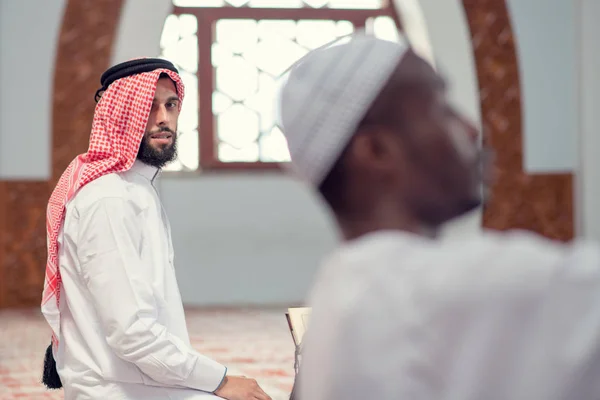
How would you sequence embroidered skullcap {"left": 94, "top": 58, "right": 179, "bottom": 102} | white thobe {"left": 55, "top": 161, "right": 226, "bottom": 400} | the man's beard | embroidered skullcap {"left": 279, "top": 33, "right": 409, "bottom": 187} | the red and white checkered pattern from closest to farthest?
embroidered skullcap {"left": 279, "top": 33, "right": 409, "bottom": 187} < white thobe {"left": 55, "top": 161, "right": 226, "bottom": 400} < the red and white checkered pattern < the man's beard < embroidered skullcap {"left": 94, "top": 58, "right": 179, "bottom": 102}

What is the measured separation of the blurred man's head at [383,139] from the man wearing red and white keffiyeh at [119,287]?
1.20m

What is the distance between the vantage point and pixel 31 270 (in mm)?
6566

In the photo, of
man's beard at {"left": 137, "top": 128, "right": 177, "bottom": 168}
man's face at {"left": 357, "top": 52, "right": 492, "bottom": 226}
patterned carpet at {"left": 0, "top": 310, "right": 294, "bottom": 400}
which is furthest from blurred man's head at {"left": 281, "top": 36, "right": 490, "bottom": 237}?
patterned carpet at {"left": 0, "top": 310, "right": 294, "bottom": 400}

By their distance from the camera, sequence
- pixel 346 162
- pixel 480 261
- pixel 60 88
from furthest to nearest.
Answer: pixel 60 88, pixel 346 162, pixel 480 261

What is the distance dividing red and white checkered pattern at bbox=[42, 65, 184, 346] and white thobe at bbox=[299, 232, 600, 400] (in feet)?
4.95

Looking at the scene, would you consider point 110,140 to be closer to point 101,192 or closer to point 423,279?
point 101,192

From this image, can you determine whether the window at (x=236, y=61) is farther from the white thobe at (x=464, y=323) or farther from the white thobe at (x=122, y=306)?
the white thobe at (x=464, y=323)

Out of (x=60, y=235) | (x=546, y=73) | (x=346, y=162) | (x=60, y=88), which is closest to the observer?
(x=346, y=162)

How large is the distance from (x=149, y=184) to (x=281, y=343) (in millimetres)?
3392

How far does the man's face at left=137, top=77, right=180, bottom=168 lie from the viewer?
225cm

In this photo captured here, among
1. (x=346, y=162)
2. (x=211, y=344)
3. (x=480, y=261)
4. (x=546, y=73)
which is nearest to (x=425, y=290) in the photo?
(x=480, y=261)

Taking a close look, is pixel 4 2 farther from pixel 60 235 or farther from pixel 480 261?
pixel 480 261

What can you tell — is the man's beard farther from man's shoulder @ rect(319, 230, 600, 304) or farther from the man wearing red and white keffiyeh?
man's shoulder @ rect(319, 230, 600, 304)

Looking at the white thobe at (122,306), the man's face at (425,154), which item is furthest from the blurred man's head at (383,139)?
the white thobe at (122,306)
